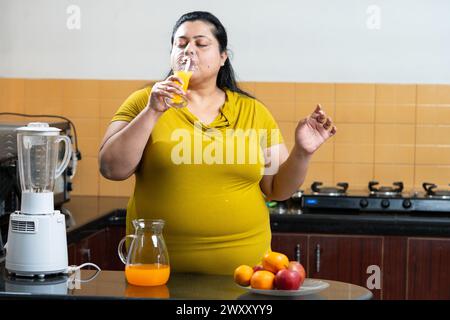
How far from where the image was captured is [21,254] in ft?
7.82

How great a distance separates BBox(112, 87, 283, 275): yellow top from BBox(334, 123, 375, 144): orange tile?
1.72 metres

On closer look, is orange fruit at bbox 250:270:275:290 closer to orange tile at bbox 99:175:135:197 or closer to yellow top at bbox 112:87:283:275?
yellow top at bbox 112:87:283:275

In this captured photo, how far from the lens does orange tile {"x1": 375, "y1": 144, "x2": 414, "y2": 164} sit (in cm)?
430

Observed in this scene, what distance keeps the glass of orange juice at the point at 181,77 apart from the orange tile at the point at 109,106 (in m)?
1.97

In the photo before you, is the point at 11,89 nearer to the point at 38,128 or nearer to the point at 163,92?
the point at 38,128

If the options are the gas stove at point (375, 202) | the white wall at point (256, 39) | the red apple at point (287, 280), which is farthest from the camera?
the white wall at point (256, 39)

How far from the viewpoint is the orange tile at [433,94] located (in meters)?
4.28

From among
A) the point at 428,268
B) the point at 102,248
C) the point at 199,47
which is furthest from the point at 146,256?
the point at 428,268

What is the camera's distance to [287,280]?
2.12 meters

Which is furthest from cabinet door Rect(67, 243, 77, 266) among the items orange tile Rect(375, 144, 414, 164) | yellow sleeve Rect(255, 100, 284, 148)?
orange tile Rect(375, 144, 414, 164)

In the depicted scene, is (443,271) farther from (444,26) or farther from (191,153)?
(191,153)

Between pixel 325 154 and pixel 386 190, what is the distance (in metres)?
0.41

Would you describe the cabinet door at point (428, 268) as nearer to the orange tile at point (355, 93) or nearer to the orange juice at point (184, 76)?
the orange tile at point (355, 93)

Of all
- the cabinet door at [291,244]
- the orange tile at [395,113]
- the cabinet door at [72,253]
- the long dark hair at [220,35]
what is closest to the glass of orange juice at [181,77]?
the long dark hair at [220,35]
